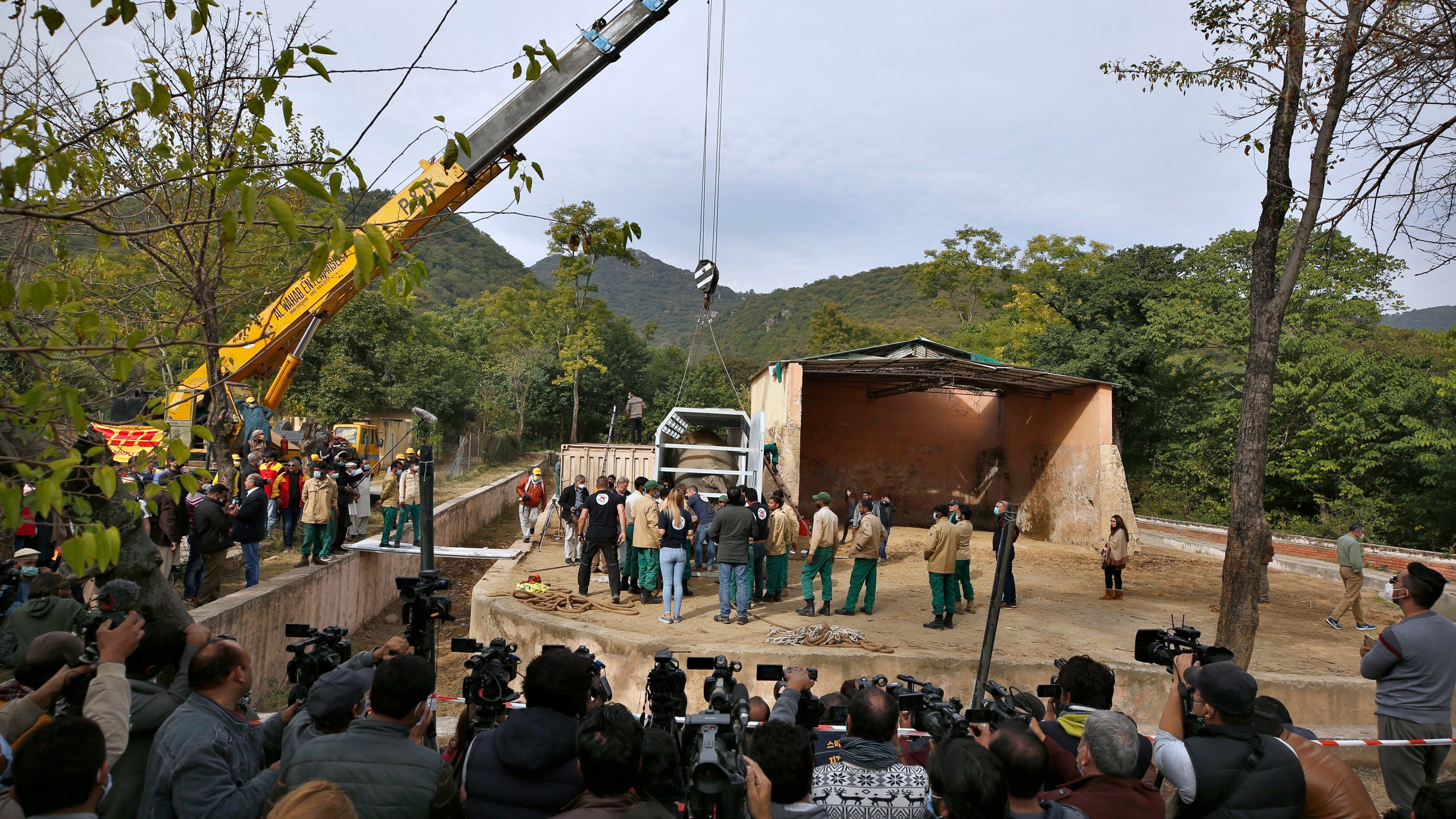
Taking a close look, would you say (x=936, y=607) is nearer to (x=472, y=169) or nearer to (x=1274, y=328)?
(x=1274, y=328)

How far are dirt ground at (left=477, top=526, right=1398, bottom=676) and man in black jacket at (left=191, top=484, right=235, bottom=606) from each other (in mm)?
3676

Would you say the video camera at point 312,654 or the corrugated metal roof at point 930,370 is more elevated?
the corrugated metal roof at point 930,370

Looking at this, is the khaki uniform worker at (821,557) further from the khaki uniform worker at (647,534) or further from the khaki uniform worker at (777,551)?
the khaki uniform worker at (647,534)

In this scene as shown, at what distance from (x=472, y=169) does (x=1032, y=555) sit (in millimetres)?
12160

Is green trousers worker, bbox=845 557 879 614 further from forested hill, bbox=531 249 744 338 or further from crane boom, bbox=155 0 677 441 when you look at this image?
forested hill, bbox=531 249 744 338

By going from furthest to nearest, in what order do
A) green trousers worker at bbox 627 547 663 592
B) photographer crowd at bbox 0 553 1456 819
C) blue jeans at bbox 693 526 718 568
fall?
blue jeans at bbox 693 526 718 568, green trousers worker at bbox 627 547 663 592, photographer crowd at bbox 0 553 1456 819

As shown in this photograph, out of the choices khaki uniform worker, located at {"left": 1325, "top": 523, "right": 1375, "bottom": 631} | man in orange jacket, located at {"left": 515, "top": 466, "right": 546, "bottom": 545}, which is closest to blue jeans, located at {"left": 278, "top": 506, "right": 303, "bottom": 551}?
man in orange jacket, located at {"left": 515, "top": 466, "right": 546, "bottom": 545}

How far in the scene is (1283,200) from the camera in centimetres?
616

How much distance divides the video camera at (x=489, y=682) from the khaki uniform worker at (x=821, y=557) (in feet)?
19.7

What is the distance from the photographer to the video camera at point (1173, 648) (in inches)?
134

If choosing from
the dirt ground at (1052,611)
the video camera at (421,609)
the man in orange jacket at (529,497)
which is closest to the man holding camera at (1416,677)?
the dirt ground at (1052,611)

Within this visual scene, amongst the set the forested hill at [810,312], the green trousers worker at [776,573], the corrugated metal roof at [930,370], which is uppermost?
the forested hill at [810,312]

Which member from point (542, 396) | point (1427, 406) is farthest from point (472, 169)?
point (542, 396)

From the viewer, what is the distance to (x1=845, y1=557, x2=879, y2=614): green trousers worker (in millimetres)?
9062
